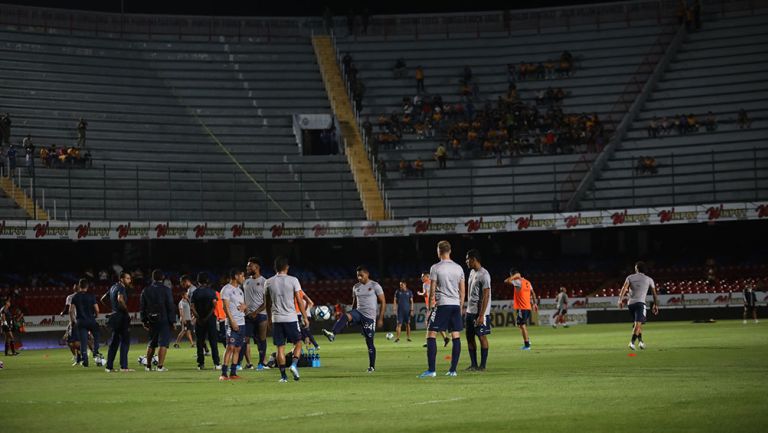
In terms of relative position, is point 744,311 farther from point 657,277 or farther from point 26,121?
point 26,121

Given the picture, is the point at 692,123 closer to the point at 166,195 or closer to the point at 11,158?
the point at 166,195

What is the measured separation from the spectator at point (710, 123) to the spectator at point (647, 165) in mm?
3631

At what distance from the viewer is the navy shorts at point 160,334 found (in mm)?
26406

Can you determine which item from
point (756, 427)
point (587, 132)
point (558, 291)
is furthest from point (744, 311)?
point (756, 427)

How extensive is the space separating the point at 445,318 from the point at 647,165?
39.7m

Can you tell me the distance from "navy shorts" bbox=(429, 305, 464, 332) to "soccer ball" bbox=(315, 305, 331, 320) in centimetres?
2781

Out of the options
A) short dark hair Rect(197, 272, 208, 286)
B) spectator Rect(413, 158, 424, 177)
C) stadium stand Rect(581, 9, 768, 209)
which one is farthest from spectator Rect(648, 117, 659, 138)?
short dark hair Rect(197, 272, 208, 286)

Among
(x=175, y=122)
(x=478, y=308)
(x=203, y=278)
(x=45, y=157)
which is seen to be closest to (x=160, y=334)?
(x=203, y=278)

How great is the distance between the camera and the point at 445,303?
830 inches

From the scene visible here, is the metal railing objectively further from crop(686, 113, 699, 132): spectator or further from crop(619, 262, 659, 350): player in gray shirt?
crop(619, 262, 659, 350): player in gray shirt

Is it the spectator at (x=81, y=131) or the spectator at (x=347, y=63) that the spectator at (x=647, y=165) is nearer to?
the spectator at (x=347, y=63)

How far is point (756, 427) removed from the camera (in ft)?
40.6

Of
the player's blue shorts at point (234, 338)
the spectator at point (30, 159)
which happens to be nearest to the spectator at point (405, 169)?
the spectator at point (30, 159)

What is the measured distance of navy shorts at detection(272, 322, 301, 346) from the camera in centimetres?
2048
